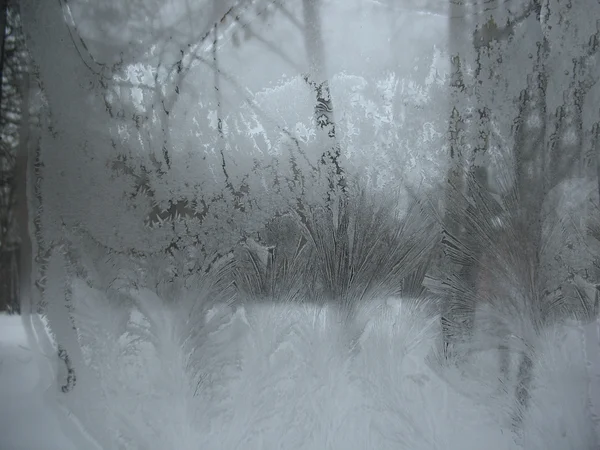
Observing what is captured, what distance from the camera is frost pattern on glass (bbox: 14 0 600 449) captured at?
857mm

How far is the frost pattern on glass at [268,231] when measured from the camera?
86 cm

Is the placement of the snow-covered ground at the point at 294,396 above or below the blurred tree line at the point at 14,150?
below

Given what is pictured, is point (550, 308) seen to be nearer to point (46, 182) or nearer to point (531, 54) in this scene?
point (531, 54)

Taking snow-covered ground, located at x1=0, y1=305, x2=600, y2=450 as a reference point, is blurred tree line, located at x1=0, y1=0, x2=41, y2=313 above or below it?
above

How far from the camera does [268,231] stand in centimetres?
87

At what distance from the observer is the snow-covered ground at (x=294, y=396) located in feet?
2.80

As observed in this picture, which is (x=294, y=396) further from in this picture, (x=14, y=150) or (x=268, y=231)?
(x=14, y=150)

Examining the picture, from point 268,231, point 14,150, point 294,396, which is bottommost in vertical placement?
point 294,396

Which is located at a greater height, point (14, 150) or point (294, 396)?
point (14, 150)

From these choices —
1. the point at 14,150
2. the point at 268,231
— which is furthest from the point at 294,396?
the point at 14,150

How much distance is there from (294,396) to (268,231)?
0.90 feet

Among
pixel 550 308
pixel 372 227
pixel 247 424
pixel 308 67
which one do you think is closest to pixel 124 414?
pixel 247 424

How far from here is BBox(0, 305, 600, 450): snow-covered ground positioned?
85 cm

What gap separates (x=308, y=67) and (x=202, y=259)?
36 cm
